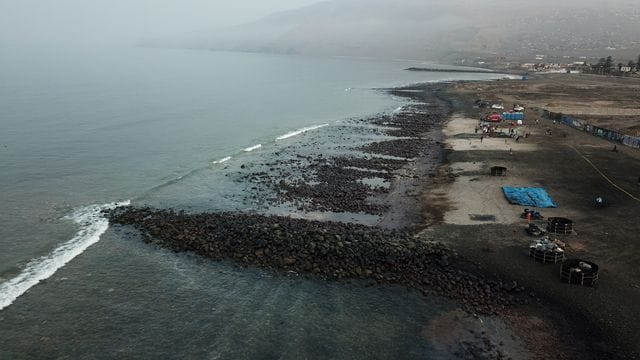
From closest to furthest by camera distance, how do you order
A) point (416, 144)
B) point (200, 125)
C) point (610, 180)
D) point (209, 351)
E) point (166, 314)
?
1. point (209, 351)
2. point (166, 314)
3. point (610, 180)
4. point (416, 144)
5. point (200, 125)

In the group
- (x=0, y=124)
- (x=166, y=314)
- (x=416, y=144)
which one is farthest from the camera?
(x=0, y=124)

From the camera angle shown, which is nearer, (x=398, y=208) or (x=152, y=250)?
(x=152, y=250)

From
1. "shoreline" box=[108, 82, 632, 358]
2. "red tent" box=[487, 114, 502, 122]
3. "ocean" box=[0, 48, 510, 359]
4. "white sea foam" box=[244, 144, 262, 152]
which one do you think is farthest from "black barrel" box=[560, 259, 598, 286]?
"red tent" box=[487, 114, 502, 122]

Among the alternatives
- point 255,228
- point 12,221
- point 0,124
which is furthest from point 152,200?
point 0,124

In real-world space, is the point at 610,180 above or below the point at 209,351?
above

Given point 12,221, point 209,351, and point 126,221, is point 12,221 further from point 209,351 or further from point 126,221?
point 209,351

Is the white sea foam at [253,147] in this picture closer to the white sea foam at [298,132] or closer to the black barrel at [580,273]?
the white sea foam at [298,132]
